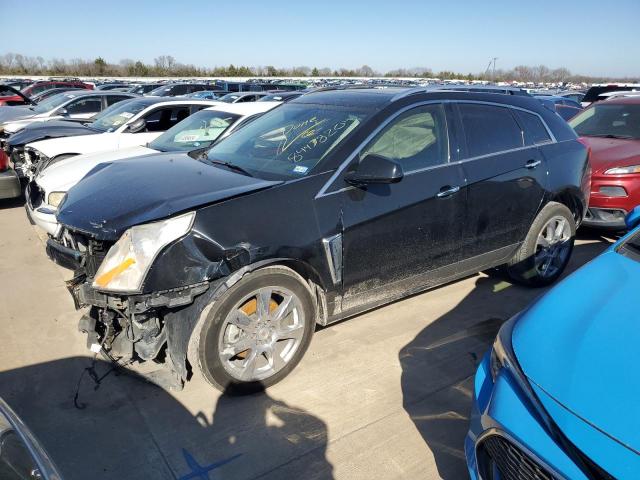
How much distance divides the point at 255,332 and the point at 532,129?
125 inches

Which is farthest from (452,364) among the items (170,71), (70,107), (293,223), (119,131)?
(170,71)

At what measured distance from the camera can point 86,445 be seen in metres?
2.72

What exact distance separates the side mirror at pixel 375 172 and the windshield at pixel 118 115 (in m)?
6.00

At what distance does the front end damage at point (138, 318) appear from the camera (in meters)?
2.76

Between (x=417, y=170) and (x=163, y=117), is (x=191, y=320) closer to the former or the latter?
(x=417, y=170)

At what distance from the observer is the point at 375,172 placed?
10.4ft

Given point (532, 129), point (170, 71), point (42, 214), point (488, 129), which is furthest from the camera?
point (170, 71)

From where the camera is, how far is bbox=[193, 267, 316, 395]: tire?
9.32 feet

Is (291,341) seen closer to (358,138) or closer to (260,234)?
(260,234)

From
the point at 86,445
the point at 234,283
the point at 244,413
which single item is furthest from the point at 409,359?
the point at 86,445

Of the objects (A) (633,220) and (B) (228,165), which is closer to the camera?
(A) (633,220)

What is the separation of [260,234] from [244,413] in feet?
3.56

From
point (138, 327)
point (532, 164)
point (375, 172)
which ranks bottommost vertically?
point (138, 327)

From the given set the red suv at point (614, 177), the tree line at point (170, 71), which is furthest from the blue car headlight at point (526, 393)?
the tree line at point (170, 71)
